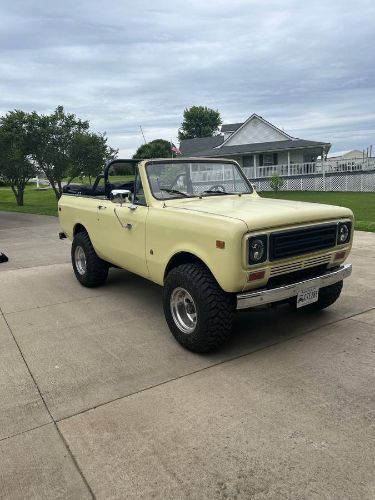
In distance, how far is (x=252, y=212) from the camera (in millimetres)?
3777

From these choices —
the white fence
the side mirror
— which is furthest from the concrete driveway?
the white fence

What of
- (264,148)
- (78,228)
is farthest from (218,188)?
(264,148)

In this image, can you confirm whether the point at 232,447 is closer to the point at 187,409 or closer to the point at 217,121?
the point at 187,409

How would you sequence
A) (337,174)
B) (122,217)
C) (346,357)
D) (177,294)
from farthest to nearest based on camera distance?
(337,174), (122,217), (177,294), (346,357)

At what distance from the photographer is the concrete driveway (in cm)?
239

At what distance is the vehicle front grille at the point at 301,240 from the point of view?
11.9 ft

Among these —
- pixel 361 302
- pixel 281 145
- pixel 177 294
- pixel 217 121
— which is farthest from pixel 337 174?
pixel 217 121

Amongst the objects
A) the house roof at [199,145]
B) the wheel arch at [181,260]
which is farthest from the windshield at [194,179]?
the house roof at [199,145]

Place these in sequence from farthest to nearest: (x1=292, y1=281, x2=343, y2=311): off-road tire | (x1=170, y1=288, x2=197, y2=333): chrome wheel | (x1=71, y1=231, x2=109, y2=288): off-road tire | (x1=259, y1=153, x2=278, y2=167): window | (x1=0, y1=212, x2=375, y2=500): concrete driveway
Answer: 1. (x1=259, y1=153, x2=278, y2=167): window
2. (x1=71, y1=231, x2=109, y2=288): off-road tire
3. (x1=292, y1=281, x2=343, y2=311): off-road tire
4. (x1=170, y1=288, x2=197, y2=333): chrome wheel
5. (x1=0, y1=212, x2=375, y2=500): concrete driveway

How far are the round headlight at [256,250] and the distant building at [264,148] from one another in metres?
27.4

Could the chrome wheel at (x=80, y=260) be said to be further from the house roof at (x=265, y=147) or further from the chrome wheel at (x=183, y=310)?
the house roof at (x=265, y=147)

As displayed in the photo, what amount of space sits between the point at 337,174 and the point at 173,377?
88.6 feet

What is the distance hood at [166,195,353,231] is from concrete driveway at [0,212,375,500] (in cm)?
119

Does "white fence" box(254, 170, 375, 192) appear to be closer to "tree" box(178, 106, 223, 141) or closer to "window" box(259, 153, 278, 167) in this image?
"window" box(259, 153, 278, 167)
